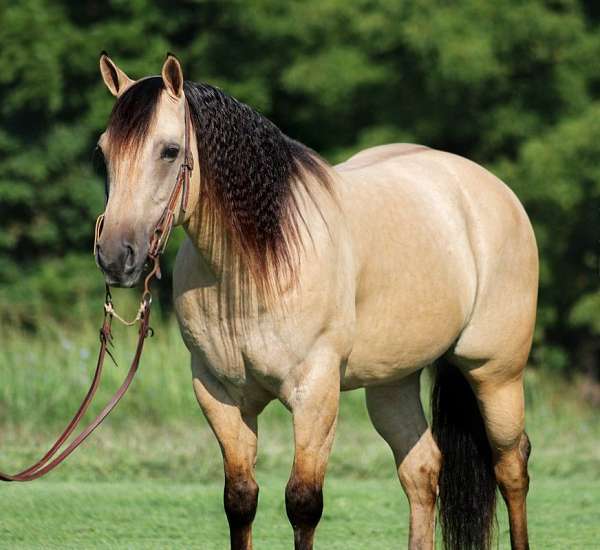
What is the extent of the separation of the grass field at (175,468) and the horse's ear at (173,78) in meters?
2.56

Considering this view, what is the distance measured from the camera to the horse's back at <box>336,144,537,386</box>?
15.9 feet

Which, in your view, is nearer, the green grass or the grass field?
the green grass

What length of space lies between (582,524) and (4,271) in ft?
32.0

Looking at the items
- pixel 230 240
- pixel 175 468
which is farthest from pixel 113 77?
pixel 175 468

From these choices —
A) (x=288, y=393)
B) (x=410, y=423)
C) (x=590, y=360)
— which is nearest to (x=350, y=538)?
(x=410, y=423)

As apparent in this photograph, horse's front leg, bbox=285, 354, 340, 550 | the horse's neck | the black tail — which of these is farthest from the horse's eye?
the black tail

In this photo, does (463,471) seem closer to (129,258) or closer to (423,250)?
(423,250)

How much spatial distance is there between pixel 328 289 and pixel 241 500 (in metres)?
0.82

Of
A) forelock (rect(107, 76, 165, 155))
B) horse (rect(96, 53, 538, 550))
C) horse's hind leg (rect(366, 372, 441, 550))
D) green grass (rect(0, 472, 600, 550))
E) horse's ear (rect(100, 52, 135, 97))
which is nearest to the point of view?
forelock (rect(107, 76, 165, 155))

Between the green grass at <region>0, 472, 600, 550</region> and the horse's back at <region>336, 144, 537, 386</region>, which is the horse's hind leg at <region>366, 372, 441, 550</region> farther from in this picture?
the green grass at <region>0, 472, 600, 550</region>

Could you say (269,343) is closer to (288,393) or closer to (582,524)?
(288,393)

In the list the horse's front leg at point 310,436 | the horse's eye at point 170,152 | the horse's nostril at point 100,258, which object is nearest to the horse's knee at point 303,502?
the horse's front leg at point 310,436

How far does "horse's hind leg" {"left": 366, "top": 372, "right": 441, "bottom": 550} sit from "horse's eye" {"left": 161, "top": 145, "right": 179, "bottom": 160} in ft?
6.05

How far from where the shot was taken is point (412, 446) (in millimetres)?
5492
